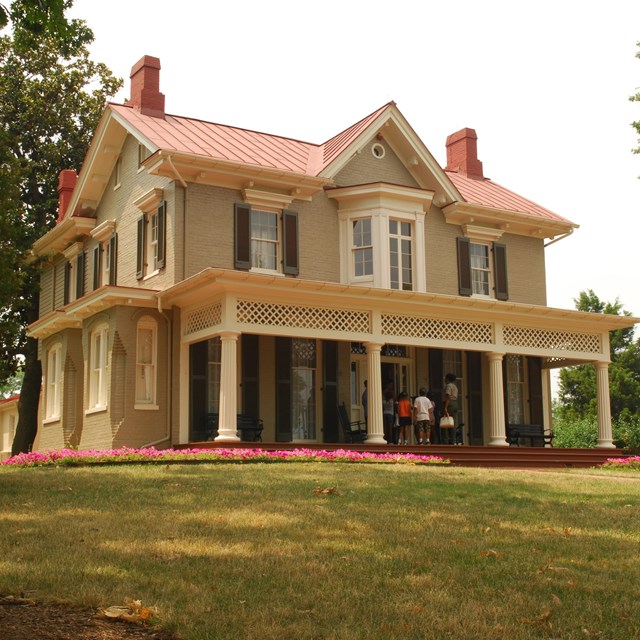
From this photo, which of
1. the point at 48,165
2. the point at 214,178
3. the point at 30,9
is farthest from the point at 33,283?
the point at 30,9

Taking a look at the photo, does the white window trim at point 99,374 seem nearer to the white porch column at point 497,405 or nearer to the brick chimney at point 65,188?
the brick chimney at point 65,188

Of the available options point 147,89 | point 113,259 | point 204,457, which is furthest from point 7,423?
point 204,457

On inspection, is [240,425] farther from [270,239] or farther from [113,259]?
[113,259]

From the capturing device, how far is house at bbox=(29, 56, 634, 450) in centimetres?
2119

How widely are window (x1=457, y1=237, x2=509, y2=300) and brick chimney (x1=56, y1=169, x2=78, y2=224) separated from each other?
40.9 feet

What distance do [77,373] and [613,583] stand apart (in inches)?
748

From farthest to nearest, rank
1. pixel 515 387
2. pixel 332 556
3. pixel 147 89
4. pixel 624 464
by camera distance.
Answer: pixel 515 387
pixel 147 89
pixel 624 464
pixel 332 556

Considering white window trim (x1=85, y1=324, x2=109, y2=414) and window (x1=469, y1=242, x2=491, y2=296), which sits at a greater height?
window (x1=469, y1=242, x2=491, y2=296)

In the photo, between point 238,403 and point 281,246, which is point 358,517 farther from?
point 281,246

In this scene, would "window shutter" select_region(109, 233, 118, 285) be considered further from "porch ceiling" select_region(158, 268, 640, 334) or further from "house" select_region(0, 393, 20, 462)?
"house" select_region(0, 393, 20, 462)

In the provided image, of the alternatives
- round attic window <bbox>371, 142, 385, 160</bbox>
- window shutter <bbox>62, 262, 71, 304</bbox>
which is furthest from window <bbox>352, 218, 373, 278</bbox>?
window shutter <bbox>62, 262, 71, 304</bbox>

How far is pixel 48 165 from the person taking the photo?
1281 inches

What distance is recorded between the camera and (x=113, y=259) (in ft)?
84.1

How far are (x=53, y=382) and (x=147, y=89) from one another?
812cm
